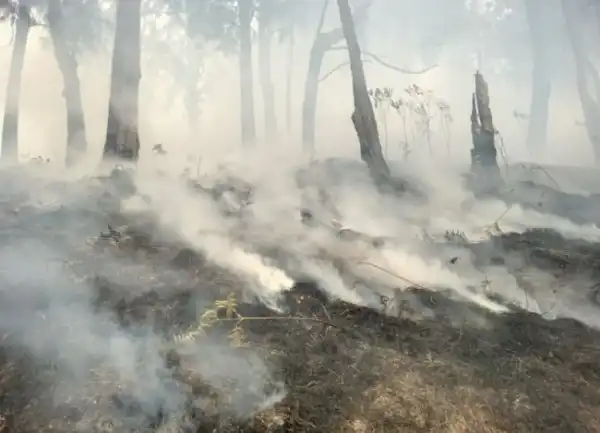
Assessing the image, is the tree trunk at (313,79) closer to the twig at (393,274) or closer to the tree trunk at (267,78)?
the tree trunk at (267,78)

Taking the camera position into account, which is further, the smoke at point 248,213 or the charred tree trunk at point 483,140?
the charred tree trunk at point 483,140

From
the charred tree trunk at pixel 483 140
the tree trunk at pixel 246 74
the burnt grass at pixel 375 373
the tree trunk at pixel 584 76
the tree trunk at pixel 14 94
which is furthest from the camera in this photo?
the tree trunk at pixel 584 76

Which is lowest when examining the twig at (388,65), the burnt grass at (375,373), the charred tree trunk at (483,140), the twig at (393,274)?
the burnt grass at (375,373)

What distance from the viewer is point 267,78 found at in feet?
7.68

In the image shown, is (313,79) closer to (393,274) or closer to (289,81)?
(289,81)

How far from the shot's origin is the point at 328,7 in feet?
8.15

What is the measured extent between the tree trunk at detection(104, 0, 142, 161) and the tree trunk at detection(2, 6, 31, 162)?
0.29 m

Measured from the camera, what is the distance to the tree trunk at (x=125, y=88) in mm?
2174

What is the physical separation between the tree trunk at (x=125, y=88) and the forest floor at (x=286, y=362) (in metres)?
0.29

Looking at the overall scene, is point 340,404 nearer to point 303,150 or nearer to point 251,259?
point 251,259

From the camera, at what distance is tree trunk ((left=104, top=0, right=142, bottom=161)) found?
7.13 ft

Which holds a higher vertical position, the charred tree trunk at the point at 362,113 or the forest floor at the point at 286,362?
the charred tree trunk at the point at 362,113

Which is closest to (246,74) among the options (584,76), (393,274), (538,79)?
(393,274)

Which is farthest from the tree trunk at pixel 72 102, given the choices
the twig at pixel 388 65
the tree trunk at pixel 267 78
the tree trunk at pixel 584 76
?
the tree trunk at pixel 584 76
